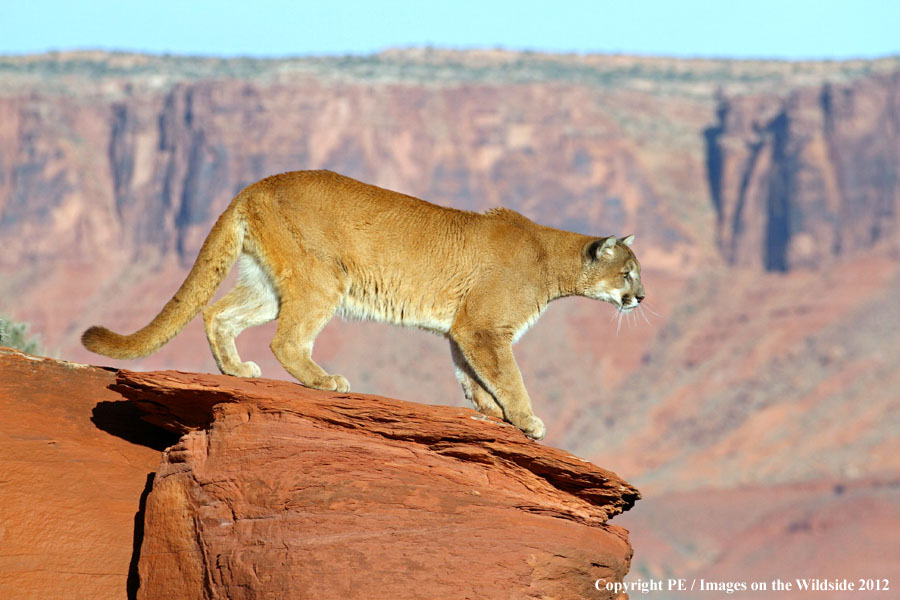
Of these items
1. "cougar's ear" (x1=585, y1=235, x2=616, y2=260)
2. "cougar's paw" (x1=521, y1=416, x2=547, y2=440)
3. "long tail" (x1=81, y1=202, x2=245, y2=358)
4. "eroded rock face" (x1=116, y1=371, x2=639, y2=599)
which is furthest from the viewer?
"cougar's ear" (x1=585, y1=235, x2=616, y2=260)

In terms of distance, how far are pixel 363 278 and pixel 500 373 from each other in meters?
1.25

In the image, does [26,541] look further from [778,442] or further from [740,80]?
[740,80]

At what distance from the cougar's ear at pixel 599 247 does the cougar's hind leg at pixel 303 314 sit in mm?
2381

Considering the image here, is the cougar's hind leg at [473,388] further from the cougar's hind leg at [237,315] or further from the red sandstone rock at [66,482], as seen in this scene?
the red sandstone rock at [66,482]

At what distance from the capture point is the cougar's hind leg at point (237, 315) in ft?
31.6

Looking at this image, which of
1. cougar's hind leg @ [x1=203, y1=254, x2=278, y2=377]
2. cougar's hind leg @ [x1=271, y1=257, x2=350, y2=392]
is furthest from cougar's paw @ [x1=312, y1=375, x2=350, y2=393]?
cougar's hind leg @ [x1=203, y1=254, x2=278, y2=377]

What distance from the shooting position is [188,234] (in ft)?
267

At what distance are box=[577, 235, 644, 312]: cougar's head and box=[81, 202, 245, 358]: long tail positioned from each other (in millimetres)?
2917

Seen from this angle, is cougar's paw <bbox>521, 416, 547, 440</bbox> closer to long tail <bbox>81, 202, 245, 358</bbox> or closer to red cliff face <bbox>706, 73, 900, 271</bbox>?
long tail <bbox>81, 202, 245, 358</bbox>

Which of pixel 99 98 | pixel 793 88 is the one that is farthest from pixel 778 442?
pixel 99 98

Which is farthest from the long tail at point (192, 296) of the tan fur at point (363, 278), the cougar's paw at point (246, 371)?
the cougar's paw at point (246, 371)

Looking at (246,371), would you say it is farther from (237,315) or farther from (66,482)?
(66,482)

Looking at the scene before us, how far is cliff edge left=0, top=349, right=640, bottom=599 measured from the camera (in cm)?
813

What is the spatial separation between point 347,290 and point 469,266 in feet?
3.39
